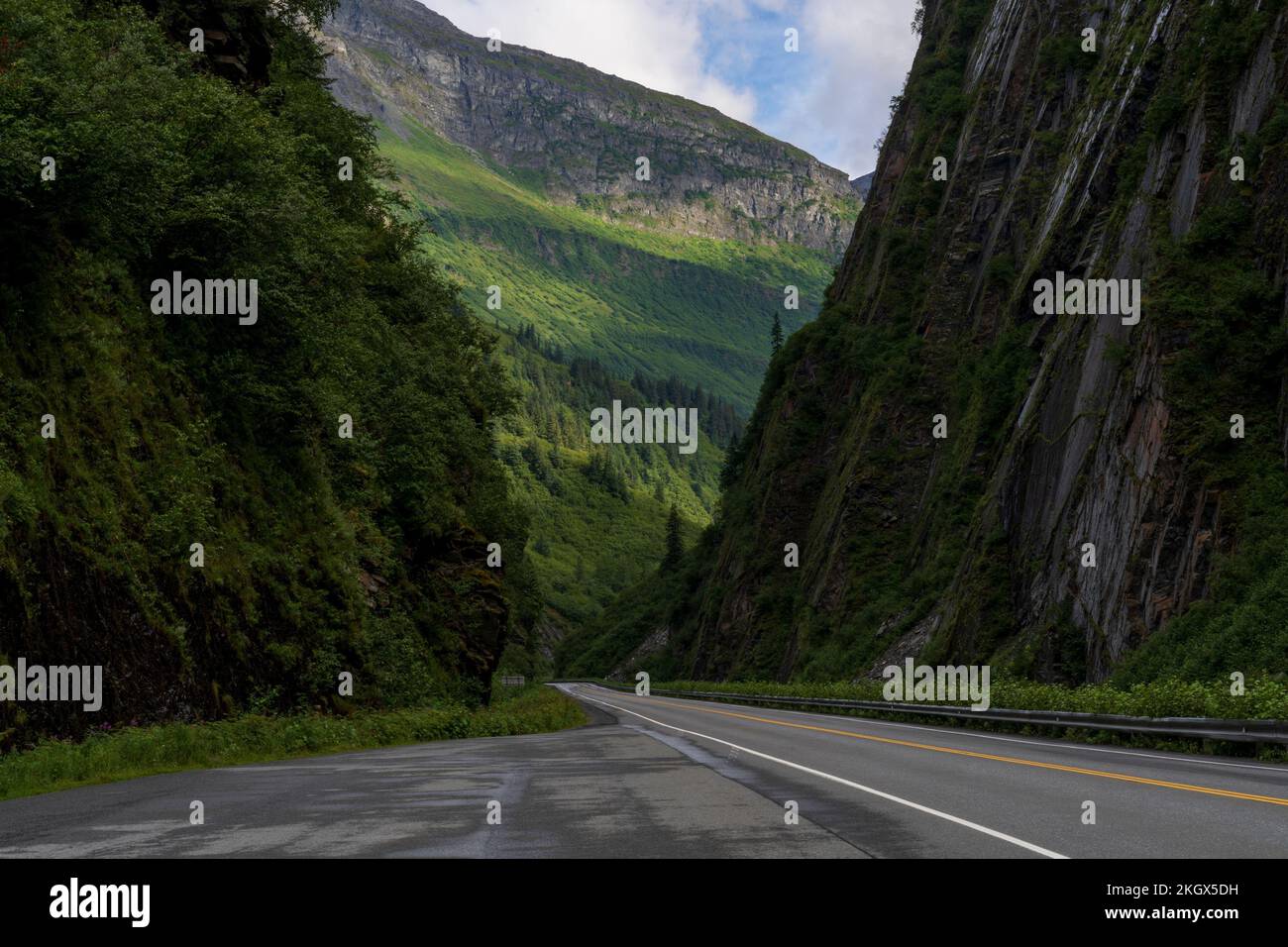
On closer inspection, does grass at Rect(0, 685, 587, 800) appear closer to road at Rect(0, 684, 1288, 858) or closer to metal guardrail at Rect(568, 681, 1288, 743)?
road at Rect(0, 684, 1288, 858)

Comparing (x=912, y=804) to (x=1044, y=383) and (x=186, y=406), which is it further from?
(x=1044, y=383)

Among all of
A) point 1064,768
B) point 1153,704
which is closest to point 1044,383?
point 1153,704

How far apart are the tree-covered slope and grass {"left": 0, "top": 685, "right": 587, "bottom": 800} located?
Answer: 659 mm

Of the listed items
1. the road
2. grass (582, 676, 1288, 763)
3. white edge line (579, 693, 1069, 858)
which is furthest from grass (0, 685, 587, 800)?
grass (582, 676, 1288, 763)

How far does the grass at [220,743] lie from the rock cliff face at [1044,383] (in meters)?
17.1

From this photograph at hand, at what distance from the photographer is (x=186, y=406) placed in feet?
73.4

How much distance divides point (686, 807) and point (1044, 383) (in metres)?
35.0

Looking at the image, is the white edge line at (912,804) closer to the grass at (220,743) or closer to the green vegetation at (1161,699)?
the grass at (220,743)

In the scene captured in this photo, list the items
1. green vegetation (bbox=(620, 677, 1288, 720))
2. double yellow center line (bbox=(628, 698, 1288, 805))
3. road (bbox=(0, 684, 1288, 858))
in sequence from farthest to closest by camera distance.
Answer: green vegetation (bbox=(620, 677, 1288, 720)), double yellow center line (bbox=(628, 698, 1288, 805)), road (bbox=(0, 684, 1288, 858))

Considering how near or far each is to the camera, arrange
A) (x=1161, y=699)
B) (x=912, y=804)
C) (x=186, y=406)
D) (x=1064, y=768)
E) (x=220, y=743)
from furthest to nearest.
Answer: (x=186, y=406) < (x=1161, y=699) < (x=220, y=743) < (x=1064, y=768) < (x=912, y=804)

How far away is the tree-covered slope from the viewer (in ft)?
53.9
